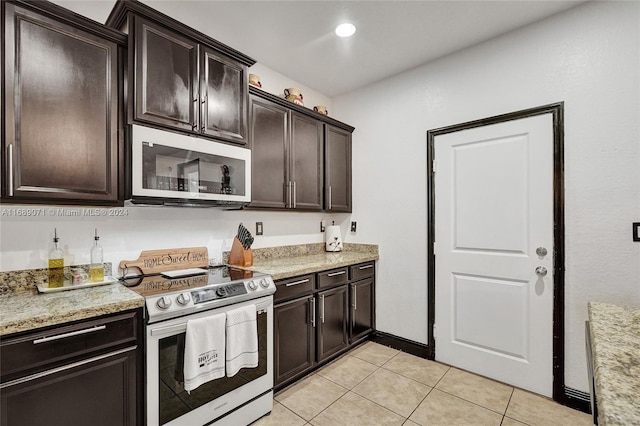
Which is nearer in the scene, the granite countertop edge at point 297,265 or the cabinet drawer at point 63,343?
the cabinet drawer at point 63,343

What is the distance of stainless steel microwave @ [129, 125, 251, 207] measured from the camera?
1798 millimetres

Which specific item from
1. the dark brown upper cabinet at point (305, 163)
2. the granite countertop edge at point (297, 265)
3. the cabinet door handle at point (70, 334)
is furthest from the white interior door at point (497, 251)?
the cabinet door handle at point (70, 334)

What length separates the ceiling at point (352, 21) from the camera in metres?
2.11

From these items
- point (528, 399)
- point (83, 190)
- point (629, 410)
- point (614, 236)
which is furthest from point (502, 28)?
point (83, 190)

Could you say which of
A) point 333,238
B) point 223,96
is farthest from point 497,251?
point 223,96

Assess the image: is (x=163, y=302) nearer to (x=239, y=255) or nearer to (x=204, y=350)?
(x=204, y=350)

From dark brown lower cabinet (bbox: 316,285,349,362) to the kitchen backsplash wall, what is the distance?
31.3 inches

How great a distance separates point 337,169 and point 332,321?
157cm

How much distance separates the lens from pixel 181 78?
199cm

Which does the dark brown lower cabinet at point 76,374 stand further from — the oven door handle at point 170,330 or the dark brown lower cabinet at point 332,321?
the dark brown lower cabinet at point 332,321

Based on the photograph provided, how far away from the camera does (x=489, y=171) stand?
2527 mm

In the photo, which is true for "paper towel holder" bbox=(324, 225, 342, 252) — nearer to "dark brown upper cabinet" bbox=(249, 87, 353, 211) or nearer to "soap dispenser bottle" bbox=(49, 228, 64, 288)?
"dark brown upper cabinet" bbox=(249, 87, 353, 211)

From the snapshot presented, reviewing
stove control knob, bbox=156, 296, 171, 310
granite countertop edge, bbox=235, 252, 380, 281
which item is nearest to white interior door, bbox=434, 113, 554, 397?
granite countertop edge, bbox=235, 252, 380, 281

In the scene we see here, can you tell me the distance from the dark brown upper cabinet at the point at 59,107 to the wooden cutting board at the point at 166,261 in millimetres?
496
